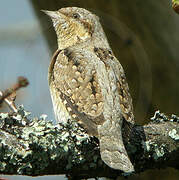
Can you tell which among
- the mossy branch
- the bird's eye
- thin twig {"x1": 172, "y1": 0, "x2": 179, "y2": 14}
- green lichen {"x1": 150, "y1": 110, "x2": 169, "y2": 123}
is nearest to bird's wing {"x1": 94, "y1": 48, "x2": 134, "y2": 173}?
the mossy branch

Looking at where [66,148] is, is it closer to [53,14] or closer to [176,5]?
[176,5]

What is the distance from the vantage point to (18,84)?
2941 millimetres

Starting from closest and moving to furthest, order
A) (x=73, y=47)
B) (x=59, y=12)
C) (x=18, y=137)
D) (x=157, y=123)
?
(x=18, y=137) → (x=157, y=123) → (x=73, y=47) → (x=59, y=12)

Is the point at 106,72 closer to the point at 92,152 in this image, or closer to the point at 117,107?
the point at 117,107

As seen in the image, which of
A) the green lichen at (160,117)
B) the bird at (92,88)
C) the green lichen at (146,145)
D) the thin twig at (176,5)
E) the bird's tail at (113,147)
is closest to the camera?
the thin twig at (176,5)

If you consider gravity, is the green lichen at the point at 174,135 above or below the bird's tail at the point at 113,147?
below

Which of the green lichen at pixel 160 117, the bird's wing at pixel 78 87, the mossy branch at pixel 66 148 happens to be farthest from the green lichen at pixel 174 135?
the bird's wing at pixel 78 87

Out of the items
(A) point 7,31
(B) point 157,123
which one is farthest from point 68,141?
(A) point 7,31

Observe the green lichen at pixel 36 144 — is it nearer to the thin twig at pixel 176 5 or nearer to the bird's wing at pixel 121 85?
the bird's wing at pixel 121 85

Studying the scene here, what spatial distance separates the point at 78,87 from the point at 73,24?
1.41 m

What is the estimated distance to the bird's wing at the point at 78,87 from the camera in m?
3.54

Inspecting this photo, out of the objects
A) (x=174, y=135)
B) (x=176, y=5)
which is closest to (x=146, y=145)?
(x=174, y=135)

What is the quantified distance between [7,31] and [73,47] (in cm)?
281

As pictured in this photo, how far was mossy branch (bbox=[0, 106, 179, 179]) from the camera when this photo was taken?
10.1 feet
